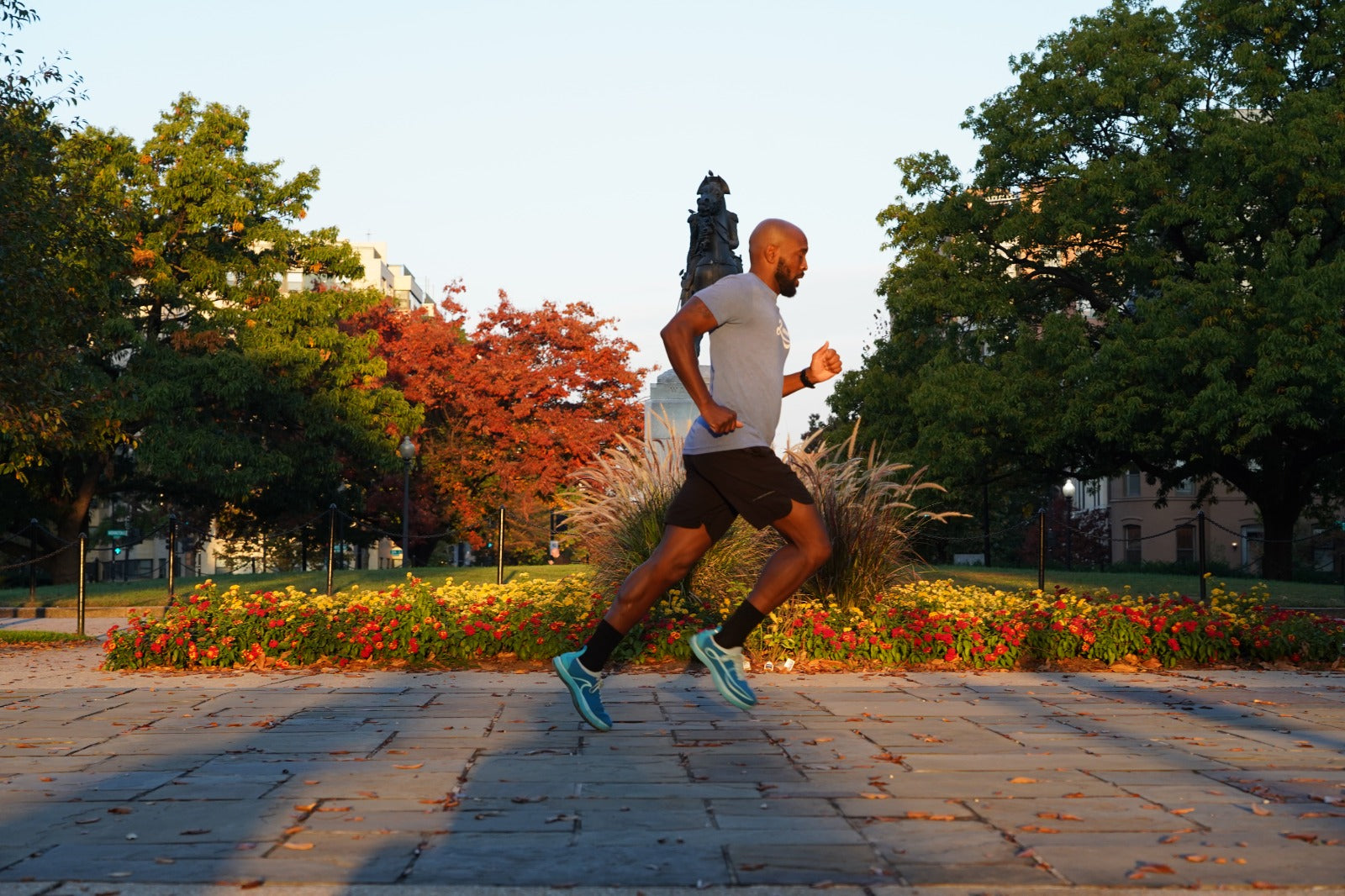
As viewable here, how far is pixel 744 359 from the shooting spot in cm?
503

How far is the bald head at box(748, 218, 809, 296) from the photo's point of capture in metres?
5.29

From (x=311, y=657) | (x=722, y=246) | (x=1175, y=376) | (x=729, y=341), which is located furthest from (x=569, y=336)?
(x=729, y=341)

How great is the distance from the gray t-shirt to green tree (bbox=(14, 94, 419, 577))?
23.9m

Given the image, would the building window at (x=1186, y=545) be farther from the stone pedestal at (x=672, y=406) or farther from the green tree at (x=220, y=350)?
the green tree at (x=220, y=350)

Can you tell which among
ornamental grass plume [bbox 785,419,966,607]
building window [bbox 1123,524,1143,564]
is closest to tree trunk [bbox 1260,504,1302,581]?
ornamental grass plume [bbox 785,419,966,607]

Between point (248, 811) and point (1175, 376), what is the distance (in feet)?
72.0

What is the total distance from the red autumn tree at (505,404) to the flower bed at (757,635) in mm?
25523

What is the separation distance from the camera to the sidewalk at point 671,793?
3010 mm

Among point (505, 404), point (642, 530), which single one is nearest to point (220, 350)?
point (505, 404)

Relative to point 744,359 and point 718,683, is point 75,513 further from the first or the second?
point 744,359

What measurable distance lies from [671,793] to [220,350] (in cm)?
2709

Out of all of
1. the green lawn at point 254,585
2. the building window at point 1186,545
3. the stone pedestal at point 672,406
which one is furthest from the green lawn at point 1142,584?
the building window at point 1186,545

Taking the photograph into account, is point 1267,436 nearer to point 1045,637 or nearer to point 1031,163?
point 1031,163

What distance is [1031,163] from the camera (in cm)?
2695
